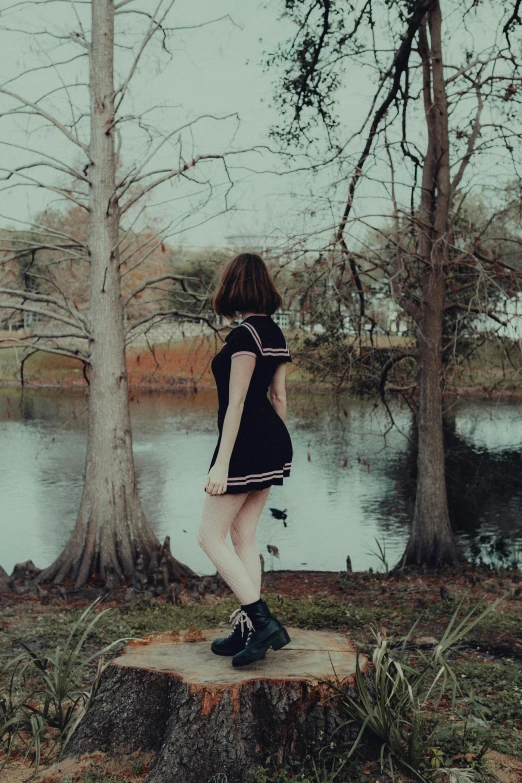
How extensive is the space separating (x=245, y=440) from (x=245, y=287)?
28.1 inches

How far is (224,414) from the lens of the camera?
3971mm

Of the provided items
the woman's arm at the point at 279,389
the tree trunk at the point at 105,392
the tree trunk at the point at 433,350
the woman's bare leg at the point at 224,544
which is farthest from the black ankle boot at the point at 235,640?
the tree trunk at the point at 433,350

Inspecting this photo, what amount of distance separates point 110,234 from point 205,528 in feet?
21.7

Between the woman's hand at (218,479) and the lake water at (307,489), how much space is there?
641 centimetres

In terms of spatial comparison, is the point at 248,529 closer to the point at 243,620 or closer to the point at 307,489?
the point at 243,620

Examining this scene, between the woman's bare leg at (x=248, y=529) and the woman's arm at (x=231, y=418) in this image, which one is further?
the woman's bare leg at (x=248, y=529)

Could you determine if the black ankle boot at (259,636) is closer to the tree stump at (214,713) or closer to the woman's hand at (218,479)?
the tree stump at (214,713)

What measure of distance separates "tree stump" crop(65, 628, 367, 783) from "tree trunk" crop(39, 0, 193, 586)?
5865mm

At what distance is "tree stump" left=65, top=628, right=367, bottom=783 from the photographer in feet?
11.4

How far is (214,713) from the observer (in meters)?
Result: 3.53

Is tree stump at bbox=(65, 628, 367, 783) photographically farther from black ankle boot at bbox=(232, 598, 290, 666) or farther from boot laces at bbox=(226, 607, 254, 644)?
boot laces at bbox=(226, 607, 254, 644)

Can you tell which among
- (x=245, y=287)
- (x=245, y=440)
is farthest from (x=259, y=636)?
(x=245, y=287)

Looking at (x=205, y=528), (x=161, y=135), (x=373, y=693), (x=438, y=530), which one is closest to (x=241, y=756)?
(x=373, y=693)

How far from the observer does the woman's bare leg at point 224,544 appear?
3873 millimetres
